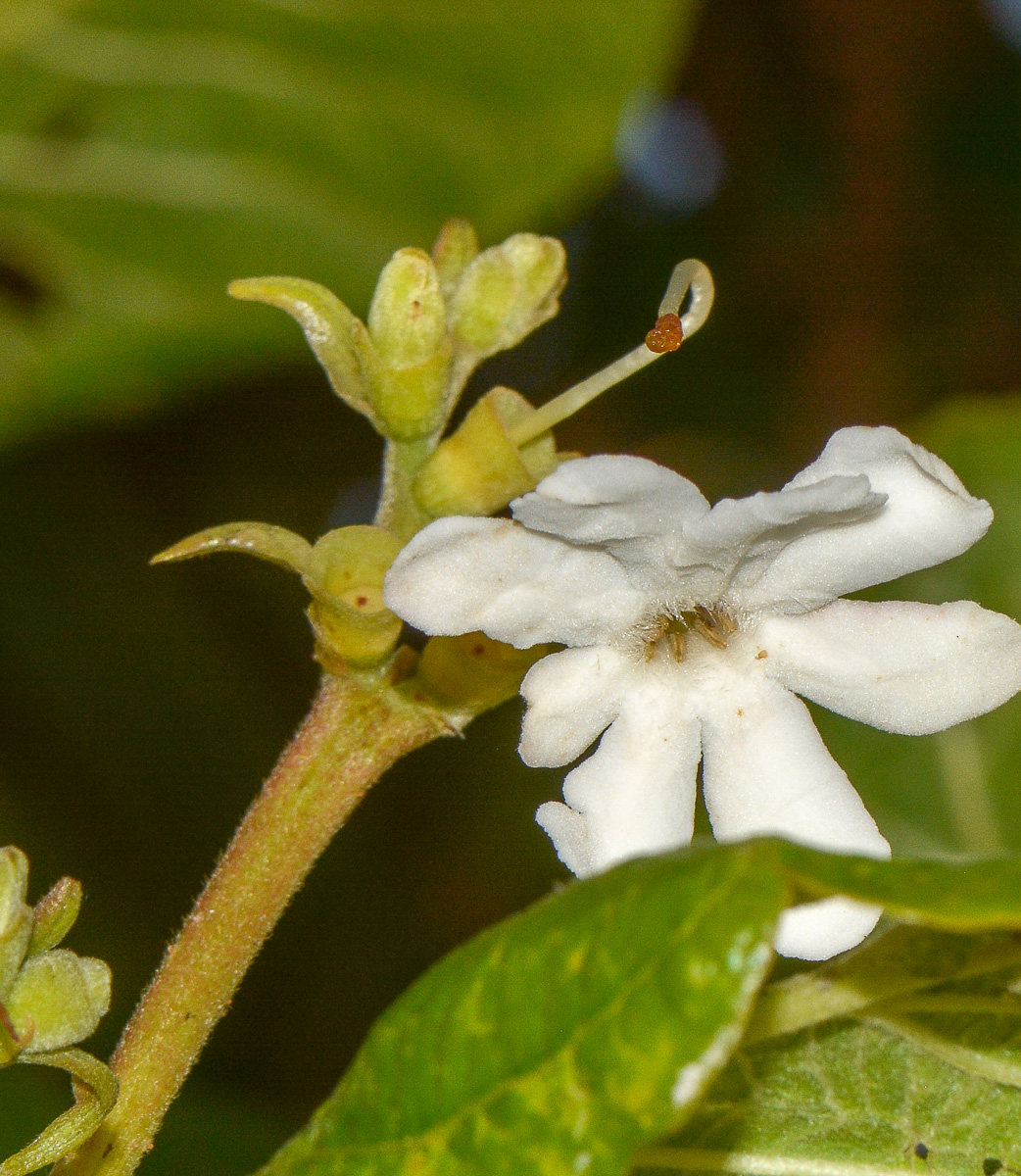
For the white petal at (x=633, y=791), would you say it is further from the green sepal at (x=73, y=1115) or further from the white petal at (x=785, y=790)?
the green sepal at (x=73, y=1115)

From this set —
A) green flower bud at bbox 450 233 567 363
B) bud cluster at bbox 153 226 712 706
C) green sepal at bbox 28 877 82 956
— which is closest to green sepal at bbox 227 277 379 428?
bud cluster at bbox 153 226 712 706

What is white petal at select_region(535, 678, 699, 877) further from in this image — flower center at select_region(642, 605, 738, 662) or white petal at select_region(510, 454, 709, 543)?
white petal at select_region(510, 454, 709, 543)

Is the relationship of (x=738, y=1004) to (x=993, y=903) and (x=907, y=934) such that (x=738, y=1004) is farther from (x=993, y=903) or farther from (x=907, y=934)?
(x=907, y=934)

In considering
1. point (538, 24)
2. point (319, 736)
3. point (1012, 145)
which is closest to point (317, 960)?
point (538, 24)

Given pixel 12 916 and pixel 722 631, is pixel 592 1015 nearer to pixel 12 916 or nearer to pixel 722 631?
pixel 12 916

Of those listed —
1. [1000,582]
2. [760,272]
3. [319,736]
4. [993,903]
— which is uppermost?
[760,272]

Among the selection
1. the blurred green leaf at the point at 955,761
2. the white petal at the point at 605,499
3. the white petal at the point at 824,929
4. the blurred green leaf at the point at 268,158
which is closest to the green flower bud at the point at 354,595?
the white petal at the point at 605,499
